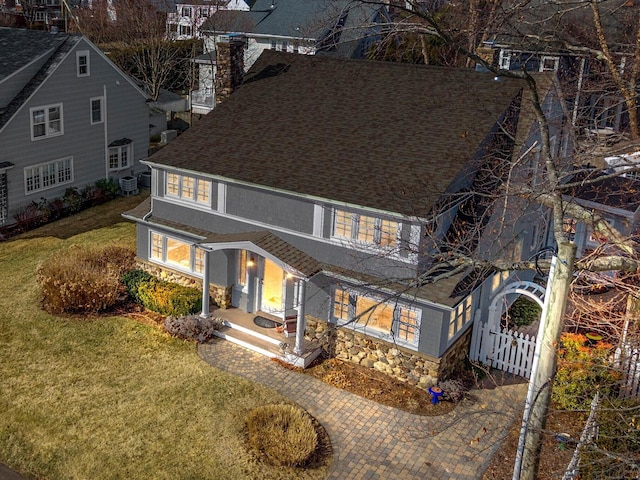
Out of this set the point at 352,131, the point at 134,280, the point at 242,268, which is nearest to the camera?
the point at 352,131

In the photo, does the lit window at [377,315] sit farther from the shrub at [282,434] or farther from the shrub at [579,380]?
the shrub at [579,380]

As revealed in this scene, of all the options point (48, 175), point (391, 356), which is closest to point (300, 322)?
point (391, 356)

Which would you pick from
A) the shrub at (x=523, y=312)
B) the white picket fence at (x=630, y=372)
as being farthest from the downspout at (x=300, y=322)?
the white picket fence at (x=630, y=372)

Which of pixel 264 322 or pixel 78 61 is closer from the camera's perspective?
pixel 264 322

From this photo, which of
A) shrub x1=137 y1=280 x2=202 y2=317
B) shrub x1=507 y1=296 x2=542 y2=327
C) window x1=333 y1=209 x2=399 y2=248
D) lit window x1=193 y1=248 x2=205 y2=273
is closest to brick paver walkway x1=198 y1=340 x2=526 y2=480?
shrub x1=137 y1=280 x2=202 y2=317

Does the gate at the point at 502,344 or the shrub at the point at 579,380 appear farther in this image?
the gate at the point at 502,344

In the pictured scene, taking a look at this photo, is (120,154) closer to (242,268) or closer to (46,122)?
(46,122)
